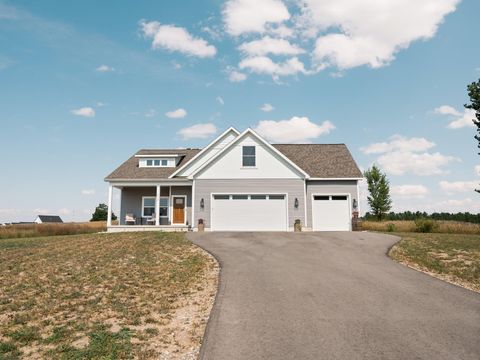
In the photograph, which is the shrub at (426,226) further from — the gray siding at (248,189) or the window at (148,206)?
the window at (148,206)

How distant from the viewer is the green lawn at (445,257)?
36.2 feet

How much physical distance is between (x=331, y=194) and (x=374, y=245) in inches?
316

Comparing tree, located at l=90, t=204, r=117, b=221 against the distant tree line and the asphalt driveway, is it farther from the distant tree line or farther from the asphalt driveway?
the asphalt driveway

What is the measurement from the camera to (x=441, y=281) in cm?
1034

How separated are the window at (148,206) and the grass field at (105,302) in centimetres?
1223

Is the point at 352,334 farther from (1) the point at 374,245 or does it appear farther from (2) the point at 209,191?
(2) the point at 209,191

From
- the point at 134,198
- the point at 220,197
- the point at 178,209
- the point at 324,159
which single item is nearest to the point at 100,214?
the point at 134,198

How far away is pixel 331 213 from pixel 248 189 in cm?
584

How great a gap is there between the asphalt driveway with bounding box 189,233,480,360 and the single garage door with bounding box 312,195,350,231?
1025 cm

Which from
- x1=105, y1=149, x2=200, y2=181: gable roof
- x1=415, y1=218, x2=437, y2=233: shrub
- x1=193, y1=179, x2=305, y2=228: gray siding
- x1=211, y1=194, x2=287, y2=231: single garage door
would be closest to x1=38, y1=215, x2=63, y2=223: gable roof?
x1=105, y1=149, x2=200, y2=181: gable roof

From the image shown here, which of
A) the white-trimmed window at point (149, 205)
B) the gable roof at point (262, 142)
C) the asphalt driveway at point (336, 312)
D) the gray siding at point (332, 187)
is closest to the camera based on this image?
the asphalt driveway at point (336, 312)

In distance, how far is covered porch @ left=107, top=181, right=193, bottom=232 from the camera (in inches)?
986

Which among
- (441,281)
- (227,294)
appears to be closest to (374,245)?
(441,281)

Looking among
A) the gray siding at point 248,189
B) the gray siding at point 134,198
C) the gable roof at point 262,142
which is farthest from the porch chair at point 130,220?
the gable roof at point 262,142
